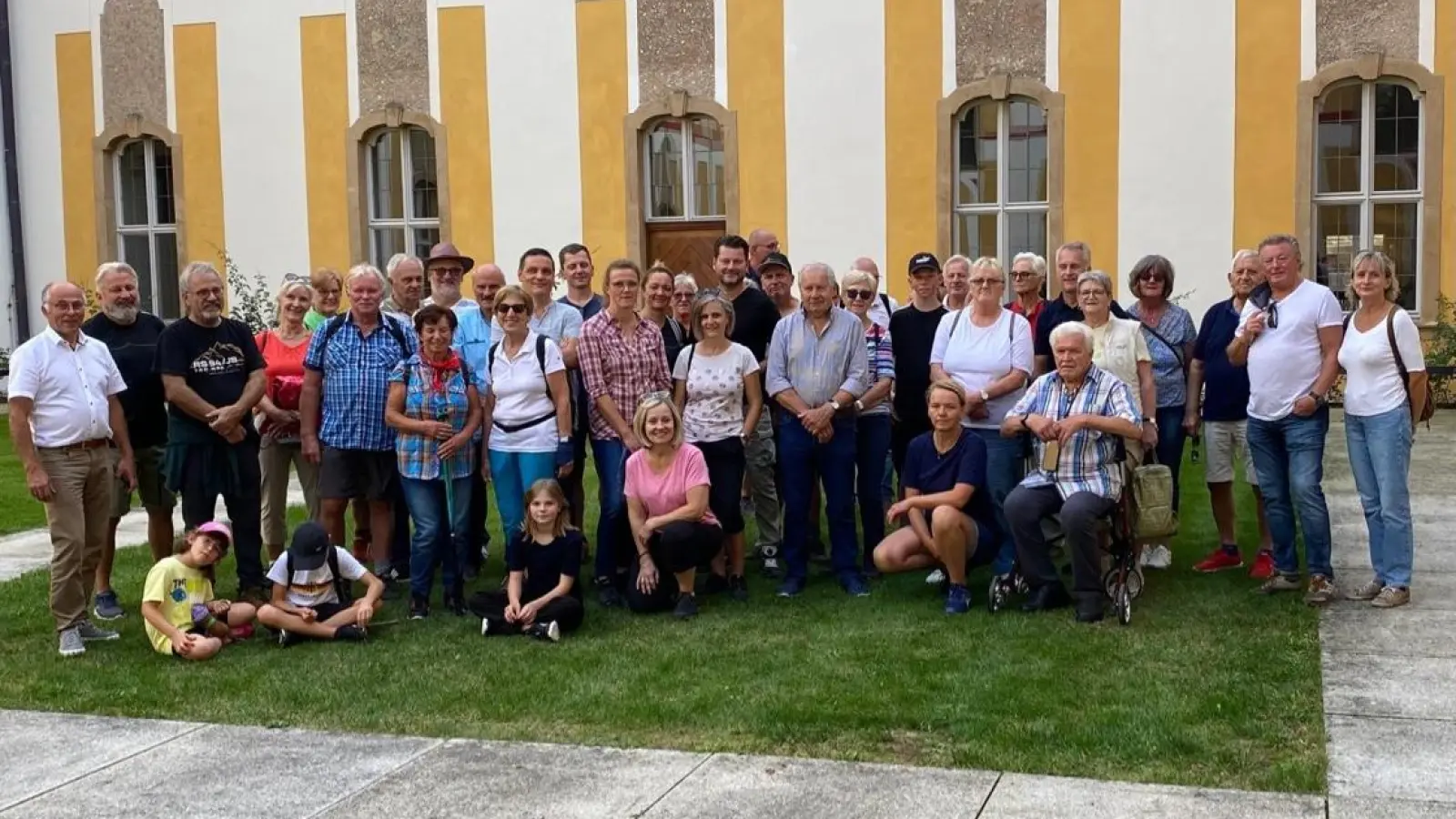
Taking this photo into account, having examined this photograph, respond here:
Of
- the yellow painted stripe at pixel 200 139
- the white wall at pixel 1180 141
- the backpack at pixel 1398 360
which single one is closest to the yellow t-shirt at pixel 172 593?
the backpack at pixel 1398 360

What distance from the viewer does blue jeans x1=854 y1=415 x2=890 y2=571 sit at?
7445 millimetres

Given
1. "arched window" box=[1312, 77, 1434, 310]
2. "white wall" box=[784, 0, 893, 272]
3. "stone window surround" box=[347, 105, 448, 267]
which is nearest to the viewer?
"arched window" box=[1312, 77, 1434, 310]

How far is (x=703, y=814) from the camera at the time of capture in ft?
13.9

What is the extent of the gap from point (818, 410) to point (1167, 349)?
6.30ft

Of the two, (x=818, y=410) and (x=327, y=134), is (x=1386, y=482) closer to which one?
(x=818, y=410)

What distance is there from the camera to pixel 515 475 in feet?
23.6

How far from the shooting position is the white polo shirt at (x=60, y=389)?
250 inches

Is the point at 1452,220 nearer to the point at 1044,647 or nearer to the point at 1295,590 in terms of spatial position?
the point at 1295,590

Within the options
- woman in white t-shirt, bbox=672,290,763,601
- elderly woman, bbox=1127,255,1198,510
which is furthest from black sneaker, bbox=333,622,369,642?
elderly woman, bbox=1127,255,1198,510

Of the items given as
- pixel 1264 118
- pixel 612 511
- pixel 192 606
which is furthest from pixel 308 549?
pixel 1264 118

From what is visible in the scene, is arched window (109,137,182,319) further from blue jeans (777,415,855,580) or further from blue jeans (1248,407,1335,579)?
blue jeans (1248,407,1335,579)

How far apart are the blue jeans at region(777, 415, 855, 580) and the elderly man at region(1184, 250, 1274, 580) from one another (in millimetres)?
1833

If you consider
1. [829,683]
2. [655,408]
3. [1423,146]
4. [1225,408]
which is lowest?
[829,683]

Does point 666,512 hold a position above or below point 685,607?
above
